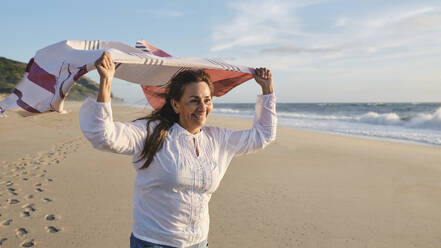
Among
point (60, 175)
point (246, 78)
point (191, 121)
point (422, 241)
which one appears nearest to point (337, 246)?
point (422, 241)

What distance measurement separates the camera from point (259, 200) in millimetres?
5117

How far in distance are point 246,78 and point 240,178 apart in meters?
3.84

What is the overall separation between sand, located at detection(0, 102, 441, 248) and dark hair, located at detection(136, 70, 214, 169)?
776 mm

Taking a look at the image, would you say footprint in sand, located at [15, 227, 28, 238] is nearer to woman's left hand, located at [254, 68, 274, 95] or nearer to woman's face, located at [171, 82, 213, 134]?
woman's face, located at [171, 82, 213, 134]

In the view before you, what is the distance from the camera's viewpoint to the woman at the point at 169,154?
5.62ft

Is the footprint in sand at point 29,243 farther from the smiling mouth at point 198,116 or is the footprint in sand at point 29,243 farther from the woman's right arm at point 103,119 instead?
the smiling mouth at point 198,116

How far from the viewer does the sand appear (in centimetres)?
390

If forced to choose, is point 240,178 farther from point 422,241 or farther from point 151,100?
point 151,100

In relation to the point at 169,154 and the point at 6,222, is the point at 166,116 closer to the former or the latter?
the point at 169,154

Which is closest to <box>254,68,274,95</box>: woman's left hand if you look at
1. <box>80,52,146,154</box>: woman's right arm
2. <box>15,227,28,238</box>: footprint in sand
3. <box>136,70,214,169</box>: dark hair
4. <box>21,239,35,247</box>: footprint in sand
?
<box>136,70,214,169</box>: dark hair

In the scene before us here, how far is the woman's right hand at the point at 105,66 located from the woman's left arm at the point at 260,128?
910 mm

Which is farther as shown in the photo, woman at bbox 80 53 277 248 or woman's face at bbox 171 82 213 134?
woman's face at bbox 171 82 213 134

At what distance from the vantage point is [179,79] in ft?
7.16

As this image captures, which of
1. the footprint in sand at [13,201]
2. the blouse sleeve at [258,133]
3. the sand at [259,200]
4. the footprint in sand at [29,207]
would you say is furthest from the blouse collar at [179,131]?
the footprint in sand at [13,201]
